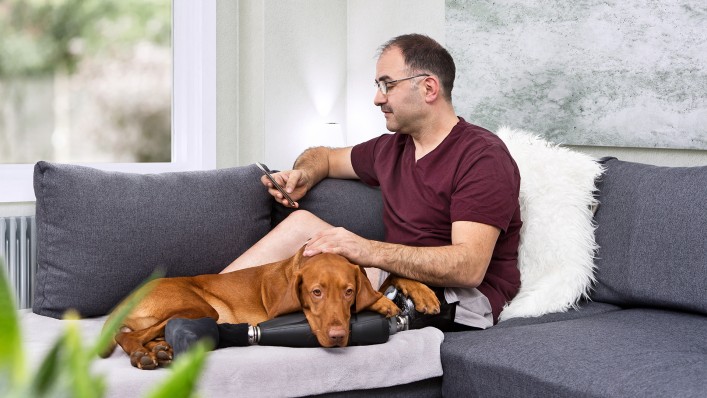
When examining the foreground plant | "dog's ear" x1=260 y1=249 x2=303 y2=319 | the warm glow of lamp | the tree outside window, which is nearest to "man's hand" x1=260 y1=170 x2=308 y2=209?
"dog's ear" x1=260 y1=249 x2=303 y2=319

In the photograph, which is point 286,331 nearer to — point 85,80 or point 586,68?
point 586,68

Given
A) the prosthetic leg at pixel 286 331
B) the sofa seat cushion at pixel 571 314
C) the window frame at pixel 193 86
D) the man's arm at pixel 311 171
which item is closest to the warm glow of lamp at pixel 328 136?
the window frame at pixel 193 86

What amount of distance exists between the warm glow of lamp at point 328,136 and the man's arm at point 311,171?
4.39 feet

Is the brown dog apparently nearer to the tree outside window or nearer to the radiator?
the radiator

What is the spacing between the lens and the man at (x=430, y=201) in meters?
2.25

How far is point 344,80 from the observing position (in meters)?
4.60

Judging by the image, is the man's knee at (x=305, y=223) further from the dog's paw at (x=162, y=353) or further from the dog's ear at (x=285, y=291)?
the dog's paw at (x=162, y=353)

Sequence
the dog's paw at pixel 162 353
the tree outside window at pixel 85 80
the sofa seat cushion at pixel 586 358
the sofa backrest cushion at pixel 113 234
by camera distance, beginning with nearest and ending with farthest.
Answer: the sofa seat cushion at pixel 586 358 → the dog's paw at pixel 162 353 → the sofa backrest cushion at pixel 113 234 → the tree outside window at pixel 85 80

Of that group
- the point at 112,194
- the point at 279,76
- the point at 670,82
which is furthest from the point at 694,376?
the point at 279,76

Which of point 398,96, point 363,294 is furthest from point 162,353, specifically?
point 398,96

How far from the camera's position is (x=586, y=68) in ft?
10.3

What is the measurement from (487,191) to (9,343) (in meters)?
2.10

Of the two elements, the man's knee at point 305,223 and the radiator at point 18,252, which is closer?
the man's knee at point 305,223

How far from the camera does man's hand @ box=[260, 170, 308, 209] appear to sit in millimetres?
2732
